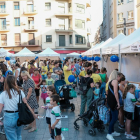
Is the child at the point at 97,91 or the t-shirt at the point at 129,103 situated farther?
the child at the point at 97,91

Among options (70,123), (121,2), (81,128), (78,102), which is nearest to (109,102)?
(81,128)

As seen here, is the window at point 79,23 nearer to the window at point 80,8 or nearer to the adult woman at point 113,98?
the window at point 80,8

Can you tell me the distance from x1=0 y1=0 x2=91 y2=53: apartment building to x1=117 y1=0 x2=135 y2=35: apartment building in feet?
26.3

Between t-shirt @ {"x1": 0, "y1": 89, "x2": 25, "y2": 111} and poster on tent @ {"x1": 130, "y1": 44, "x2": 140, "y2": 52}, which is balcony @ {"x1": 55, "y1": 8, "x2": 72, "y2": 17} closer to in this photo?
poster on tent @ {"x1": 130, "y1": 44, "x2": 140, "y2": 52}

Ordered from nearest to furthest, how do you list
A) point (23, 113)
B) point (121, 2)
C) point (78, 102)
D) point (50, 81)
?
point (23, 113) → point (50, 81) → point (78, 102) → point (121, 2)

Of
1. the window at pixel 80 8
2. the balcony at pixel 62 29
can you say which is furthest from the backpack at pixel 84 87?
the window at pixel 80 8

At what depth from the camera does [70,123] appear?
7109 millimetres

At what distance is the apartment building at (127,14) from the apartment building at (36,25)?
8.02 metres

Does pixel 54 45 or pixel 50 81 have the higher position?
pixel 54 45

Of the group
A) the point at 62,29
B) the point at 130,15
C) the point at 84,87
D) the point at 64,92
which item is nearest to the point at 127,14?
the point at 130,15

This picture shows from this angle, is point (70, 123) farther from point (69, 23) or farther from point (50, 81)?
point (69, 23)

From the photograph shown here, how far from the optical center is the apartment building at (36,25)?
3966 centimetres

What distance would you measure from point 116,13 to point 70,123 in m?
33.8

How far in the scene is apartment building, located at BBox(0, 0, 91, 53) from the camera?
39656 millimetres
